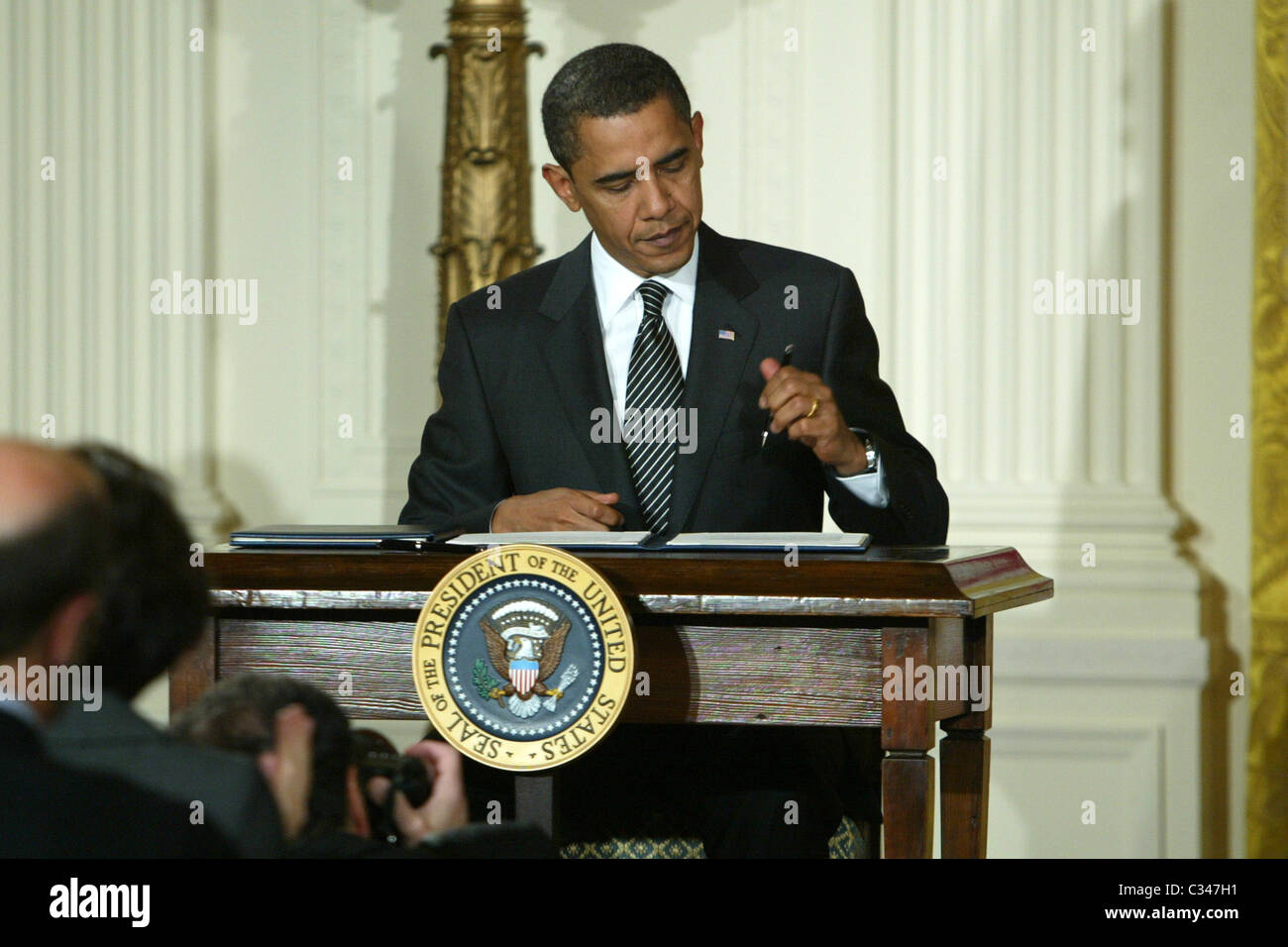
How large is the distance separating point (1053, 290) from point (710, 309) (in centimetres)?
172

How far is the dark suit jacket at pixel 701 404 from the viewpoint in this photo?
259cm

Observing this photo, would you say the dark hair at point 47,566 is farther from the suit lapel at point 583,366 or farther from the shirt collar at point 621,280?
the shirt collar at point 621,280

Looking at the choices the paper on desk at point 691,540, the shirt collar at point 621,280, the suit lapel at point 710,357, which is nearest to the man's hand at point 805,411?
the paper on desk at point 691,540

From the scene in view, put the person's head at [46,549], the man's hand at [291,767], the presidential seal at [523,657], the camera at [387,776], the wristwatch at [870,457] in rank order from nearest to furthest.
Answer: the person's head at [46,549] < the man's hand at [291,767] < the camera at [387,776] < the presidential seal at [523,657] < the wristwatch at [870,457]

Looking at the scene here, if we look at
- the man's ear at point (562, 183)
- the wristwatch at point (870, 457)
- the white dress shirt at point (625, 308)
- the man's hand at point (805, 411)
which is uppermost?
the man's ear at point (562, 183)

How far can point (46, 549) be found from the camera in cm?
85

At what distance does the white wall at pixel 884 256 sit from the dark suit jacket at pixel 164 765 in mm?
3266

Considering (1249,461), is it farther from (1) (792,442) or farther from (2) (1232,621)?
(1) (792,442)

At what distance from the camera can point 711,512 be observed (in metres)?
2.60

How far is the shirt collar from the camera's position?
274cm

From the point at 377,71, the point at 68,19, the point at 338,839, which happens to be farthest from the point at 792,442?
the point at 68,19

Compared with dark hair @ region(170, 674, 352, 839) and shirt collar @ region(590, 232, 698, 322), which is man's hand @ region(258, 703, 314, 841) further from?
shirt collar @ region(590, 232, 698, 322)

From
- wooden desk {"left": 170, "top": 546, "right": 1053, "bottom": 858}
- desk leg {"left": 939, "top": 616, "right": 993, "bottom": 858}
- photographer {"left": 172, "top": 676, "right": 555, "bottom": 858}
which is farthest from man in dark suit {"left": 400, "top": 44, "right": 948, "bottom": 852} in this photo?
photographer {"left": 172, "top": 676, "right": 555, "bottom": 858}

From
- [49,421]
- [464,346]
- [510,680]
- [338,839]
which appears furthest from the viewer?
[49,421]
